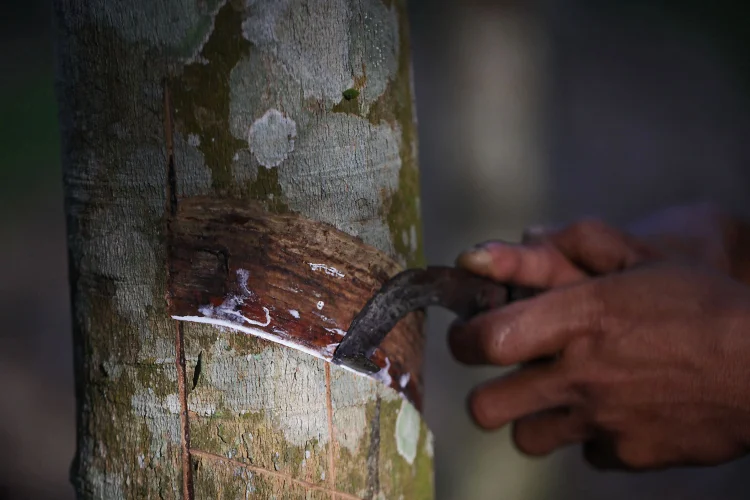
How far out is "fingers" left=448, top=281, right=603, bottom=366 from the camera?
3.46 feet

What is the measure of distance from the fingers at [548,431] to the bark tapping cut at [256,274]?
2.02 feet

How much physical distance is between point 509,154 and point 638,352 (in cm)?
245

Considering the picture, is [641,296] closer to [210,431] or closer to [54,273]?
[210,431]

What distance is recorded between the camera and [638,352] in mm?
1075

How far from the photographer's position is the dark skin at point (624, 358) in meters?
1.07

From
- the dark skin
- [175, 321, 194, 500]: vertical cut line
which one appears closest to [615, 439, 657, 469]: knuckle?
the dark skin

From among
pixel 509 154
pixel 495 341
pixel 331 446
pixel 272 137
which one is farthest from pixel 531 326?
pixel 509 154

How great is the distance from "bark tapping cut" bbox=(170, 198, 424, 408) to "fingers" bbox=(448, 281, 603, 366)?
1.25 ft

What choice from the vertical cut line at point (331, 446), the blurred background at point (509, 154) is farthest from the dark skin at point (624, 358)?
the blurred background at point (509, 154)

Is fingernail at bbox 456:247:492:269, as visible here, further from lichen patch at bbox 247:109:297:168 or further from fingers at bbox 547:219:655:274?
lichen patch at bbox 247:109:297:168

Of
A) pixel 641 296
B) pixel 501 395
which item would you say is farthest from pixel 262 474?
pixel 641 296

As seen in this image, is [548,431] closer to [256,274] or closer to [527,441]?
[527,441]

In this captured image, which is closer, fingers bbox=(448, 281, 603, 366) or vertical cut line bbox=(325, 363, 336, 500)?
vertical cut line bbox=(325, 363, 336, 500)

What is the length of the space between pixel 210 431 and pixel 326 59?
0.41 meters
